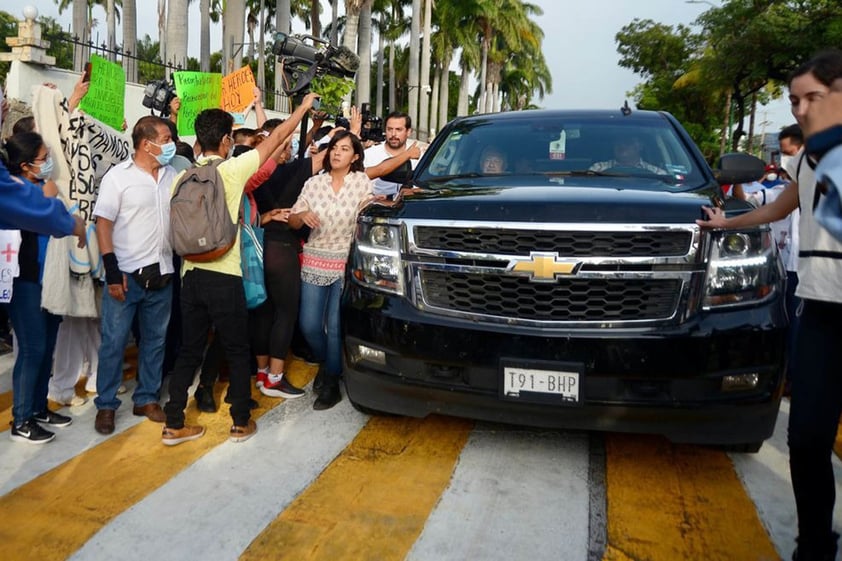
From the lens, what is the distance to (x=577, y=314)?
331cm

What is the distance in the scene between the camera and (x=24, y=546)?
9.27 ft

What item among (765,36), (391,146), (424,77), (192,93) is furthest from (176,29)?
(424,77)

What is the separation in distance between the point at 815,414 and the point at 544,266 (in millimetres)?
1237

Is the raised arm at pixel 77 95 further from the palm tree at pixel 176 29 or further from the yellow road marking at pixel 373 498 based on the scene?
the palm tree at pixel 176 29

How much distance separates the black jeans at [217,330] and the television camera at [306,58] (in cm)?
179

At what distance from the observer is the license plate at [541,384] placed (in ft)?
10.7

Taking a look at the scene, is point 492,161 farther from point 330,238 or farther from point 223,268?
point 223,268

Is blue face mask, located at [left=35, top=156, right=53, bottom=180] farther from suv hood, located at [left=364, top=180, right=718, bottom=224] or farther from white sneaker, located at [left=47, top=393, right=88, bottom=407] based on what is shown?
suv hood, located at [left=364, top=180, right=718, bottom=224]

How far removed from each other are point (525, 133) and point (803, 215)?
250cm

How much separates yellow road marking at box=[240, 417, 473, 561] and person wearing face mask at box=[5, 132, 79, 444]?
1674 mm

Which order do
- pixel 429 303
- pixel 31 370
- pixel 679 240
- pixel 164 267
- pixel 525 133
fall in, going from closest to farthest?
pixel 679 240 < pixel 429 303 < pixel 31 370 < pixel 164 267 < pixel 525 133

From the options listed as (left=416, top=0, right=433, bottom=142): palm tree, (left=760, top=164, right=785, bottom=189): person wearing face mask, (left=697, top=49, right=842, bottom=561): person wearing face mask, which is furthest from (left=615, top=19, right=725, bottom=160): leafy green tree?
(left=697, top=49, right=842, bottom=561): person wearing face mask

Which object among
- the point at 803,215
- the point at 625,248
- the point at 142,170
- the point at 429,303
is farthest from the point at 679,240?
the point at 142,170

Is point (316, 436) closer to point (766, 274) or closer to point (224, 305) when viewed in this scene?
point (224, 305)
